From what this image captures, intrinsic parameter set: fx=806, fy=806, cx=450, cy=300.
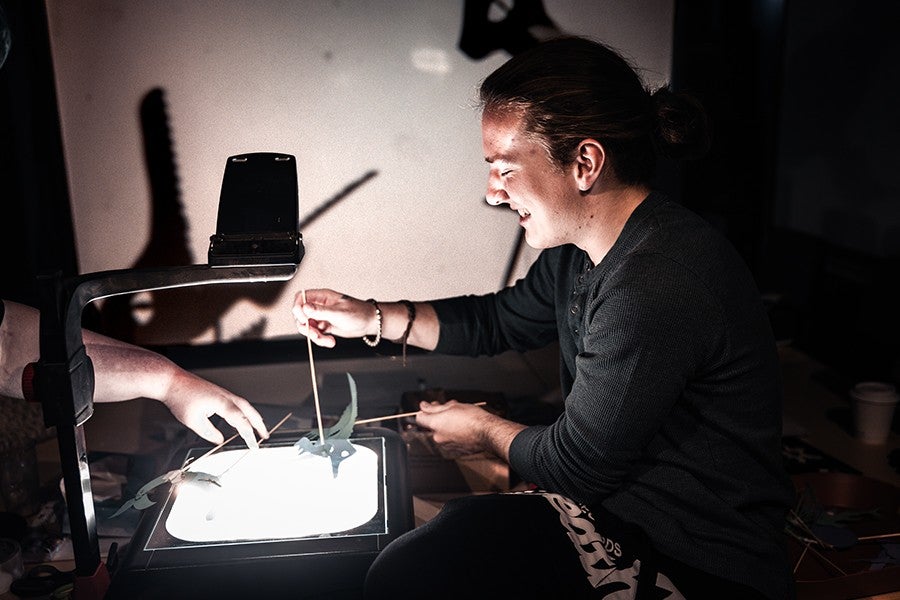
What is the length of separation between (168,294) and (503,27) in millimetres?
1107

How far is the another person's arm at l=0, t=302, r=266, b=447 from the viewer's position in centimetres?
133

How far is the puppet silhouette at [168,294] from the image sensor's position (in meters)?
2.01

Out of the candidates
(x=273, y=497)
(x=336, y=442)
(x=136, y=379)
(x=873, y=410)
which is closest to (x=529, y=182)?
(x=336, y=442)

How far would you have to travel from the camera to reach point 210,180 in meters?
2.03

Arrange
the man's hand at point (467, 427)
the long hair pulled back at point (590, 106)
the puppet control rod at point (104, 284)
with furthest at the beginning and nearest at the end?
the man's hand at point (467, 427), the long hair pulled back at point (590, 106), the puppet control rod at point (104, 284)

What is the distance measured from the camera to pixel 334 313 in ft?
5.44

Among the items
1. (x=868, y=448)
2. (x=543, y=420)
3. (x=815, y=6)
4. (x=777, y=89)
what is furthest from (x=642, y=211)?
(x=815, y=6)

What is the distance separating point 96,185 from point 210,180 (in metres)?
0.27

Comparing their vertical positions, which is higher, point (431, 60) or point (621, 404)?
point (431, 60)

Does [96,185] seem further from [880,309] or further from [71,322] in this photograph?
[880,309]

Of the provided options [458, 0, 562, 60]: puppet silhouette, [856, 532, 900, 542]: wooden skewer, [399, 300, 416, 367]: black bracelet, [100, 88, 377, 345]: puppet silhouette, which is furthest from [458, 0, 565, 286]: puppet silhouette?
[856, 532, 900, 542]: wooden skewer

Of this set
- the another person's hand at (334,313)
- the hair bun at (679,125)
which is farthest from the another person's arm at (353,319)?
the hair bun at (679,125)

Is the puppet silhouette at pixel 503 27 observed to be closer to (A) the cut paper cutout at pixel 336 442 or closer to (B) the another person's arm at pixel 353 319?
(B) the another person's arm at pixel 353 319

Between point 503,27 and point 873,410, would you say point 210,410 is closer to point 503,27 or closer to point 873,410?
point 503,27
